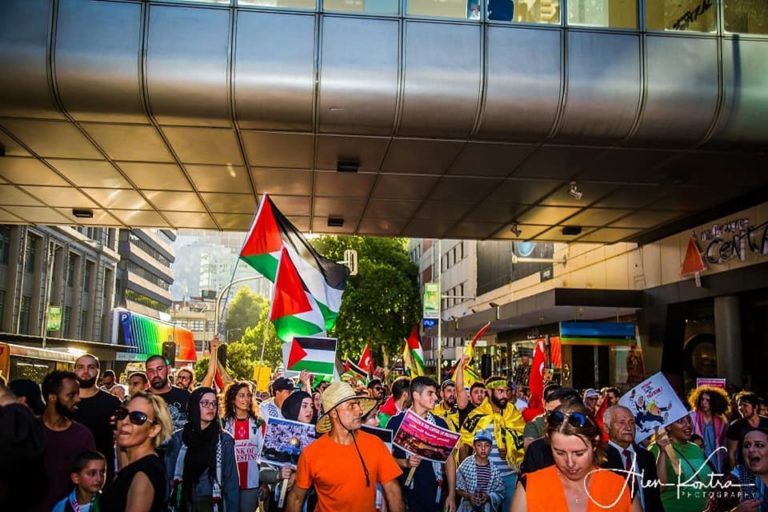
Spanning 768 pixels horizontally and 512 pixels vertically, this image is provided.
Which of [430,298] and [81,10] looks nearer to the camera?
[81,10]

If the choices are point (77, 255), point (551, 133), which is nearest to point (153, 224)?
point (551, 133)

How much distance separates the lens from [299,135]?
467 inches

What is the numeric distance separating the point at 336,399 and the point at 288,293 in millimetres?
4551

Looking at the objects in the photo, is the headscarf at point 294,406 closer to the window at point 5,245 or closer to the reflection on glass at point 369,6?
the reflection on glass at point 369,6

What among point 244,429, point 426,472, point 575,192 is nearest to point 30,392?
point 244,429

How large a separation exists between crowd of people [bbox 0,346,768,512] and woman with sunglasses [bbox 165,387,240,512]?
0.04ft

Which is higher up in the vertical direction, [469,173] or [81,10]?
[81,10]

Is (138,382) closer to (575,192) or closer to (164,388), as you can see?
(164,388)

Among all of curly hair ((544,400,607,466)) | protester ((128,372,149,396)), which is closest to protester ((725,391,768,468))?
curly hair ((544,400,607,466))

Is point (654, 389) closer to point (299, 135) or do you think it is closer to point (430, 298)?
point (299, 135)

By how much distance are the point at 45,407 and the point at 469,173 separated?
29.1ft

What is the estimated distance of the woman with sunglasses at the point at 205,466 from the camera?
6.93 metres

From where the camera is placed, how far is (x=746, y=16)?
1208 cm

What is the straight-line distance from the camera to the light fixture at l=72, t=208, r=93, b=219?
57.8 feet
